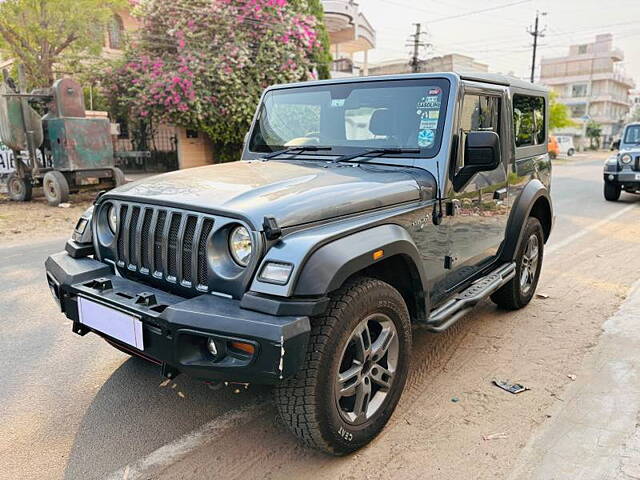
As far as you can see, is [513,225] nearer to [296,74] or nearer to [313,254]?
[313,254]

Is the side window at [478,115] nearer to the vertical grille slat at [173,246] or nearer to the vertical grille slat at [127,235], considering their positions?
the vertical grille slat at [173,246]

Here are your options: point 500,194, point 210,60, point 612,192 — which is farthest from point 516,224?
point 210,60

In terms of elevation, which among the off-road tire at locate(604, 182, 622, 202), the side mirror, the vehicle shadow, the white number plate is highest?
the side mirror

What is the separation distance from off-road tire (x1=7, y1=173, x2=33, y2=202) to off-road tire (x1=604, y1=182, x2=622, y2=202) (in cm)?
1286

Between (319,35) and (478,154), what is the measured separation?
50.0ft

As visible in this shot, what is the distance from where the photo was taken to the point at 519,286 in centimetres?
449

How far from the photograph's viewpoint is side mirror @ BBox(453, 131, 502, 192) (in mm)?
3041

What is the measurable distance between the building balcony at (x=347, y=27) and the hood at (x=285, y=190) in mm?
20478

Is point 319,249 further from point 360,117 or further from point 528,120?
point 528,120

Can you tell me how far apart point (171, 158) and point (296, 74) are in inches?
231

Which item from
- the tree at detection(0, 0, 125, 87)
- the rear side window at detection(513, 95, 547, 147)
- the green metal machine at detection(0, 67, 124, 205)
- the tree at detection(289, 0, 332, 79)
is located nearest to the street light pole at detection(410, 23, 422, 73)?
the tree at detection(289, 0, 332, 79)

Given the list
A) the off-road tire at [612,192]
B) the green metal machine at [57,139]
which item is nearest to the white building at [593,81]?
the off-road tire at [612,192]

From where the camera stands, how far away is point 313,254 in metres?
2.23

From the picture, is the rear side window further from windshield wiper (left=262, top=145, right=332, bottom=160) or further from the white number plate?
the white number plate
